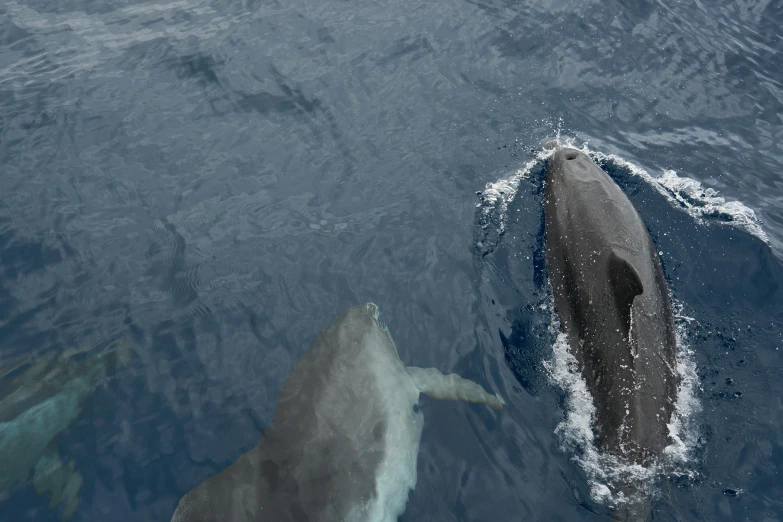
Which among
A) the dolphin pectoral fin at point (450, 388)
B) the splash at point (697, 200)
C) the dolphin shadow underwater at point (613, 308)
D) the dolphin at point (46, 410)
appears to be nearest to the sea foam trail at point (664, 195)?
the splash at point (697, 200)

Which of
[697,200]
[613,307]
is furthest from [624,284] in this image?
[697,200]

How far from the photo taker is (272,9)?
1670cm

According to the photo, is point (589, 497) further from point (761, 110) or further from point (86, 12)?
point (86, 12)

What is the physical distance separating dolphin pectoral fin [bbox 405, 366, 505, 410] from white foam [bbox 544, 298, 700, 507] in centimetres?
93

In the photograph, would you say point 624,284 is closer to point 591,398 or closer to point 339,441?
point 591,398

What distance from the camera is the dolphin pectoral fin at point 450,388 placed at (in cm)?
868

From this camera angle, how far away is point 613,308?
869cm

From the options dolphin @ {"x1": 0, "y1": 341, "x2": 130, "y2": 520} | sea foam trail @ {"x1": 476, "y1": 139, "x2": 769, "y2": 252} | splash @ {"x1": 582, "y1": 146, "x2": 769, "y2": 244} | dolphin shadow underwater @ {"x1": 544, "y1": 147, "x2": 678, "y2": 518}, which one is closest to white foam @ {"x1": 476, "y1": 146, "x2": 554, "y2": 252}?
sea foam trail @ {"x1": 476, "y1": 139, "x2": 769, "y2": 252}

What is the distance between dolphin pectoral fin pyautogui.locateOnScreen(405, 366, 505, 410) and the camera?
28.5ft

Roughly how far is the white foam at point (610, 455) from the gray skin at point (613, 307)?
114mm

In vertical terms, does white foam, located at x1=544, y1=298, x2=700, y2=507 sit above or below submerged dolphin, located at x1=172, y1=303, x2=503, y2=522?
above

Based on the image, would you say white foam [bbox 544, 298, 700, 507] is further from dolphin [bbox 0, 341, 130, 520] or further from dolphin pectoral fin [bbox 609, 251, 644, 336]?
dolphin [bbox 0, 341, 130, 520]

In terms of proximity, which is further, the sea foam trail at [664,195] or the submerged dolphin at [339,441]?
the sea foam trail at [664,195]

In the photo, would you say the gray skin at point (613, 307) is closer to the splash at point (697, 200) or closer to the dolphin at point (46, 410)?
the splash at point (697, 200)
